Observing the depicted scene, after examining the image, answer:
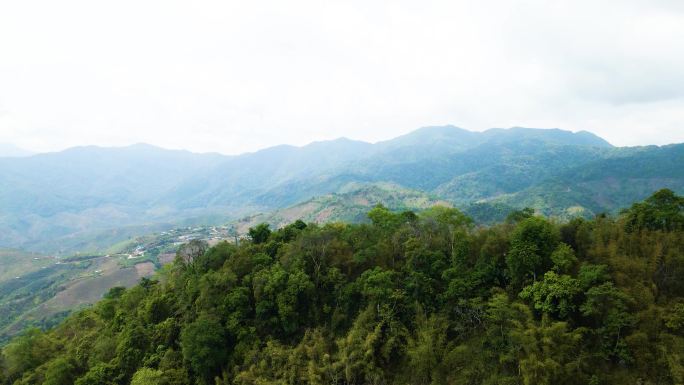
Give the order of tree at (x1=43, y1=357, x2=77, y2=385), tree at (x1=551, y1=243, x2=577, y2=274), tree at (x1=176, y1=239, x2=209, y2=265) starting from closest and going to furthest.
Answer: tree at (x1=551, y1=243, x2=577, y2=274) → tree at (x1=43, y1=357, x2=77, y2=385) → tree at (x1=176, y1=239, x2=209, y2=265)

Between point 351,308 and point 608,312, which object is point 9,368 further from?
point 608,312

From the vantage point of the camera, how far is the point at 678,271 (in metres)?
23.5

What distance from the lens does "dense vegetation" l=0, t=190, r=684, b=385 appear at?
860 inches

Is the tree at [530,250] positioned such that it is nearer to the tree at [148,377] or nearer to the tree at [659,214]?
the tree at [659,214]

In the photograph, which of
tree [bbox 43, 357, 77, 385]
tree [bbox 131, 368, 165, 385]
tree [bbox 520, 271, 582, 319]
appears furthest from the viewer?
tree [bbox 43, 357, 77, 385]

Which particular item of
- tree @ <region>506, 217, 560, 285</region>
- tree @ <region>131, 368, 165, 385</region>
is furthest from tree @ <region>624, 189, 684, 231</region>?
tree @ <region>131, 368, 165, 385</region>

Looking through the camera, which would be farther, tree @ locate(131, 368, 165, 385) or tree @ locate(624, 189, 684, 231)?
tree @ locate(131, 368, 165, 385)

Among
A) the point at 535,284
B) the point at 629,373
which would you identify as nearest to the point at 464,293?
the point at 535,284

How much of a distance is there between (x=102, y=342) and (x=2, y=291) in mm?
156457

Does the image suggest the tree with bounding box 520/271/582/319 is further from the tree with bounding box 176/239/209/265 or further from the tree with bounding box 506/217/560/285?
the tree with bounding box 176/239/209/265

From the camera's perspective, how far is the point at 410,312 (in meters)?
28.7

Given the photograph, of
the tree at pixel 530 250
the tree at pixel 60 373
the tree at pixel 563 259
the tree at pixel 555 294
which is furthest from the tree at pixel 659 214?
the tree at pixel 60 373

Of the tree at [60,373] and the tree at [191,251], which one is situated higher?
the tree at [191,251]

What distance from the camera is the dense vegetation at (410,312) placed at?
2184cm
